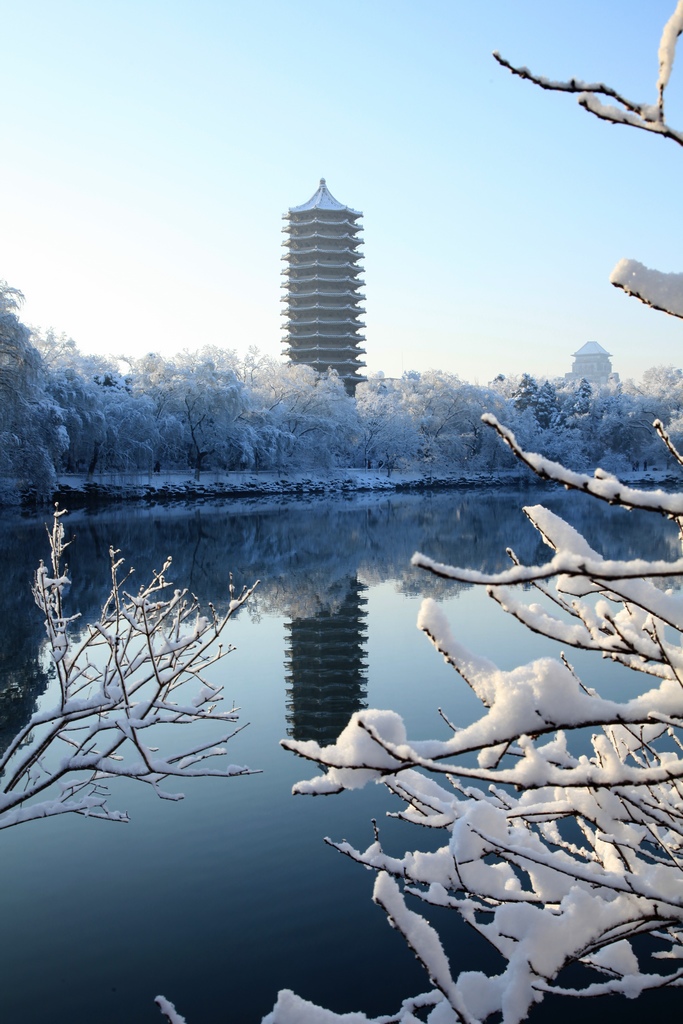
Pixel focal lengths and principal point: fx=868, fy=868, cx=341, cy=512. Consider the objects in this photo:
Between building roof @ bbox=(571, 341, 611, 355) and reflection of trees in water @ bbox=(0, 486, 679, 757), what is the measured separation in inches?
4540

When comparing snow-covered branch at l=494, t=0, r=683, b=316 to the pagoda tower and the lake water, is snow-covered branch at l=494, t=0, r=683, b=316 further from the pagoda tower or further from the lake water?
the pagoda tower

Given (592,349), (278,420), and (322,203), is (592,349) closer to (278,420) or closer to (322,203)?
(322,203)

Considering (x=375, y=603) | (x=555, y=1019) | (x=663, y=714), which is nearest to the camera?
(x=663, y=714)

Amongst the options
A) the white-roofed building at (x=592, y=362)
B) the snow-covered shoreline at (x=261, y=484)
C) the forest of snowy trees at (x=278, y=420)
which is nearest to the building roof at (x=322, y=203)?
the forest of snowy trees at (x=278, y=420)

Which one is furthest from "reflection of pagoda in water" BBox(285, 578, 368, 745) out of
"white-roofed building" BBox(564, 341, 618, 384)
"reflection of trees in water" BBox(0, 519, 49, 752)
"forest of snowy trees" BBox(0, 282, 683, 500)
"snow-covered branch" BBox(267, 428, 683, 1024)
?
"white-roofed building" BBox(564, 341, 618, 384)

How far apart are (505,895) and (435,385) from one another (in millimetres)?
43154

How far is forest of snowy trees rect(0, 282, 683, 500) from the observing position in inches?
1097

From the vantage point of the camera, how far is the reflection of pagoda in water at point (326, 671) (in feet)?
24.9

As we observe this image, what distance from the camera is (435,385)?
43719 mm

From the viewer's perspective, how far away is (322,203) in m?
54.8

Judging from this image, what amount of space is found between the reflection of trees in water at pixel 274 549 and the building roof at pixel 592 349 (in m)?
115

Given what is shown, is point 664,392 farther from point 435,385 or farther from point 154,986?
point 154,986

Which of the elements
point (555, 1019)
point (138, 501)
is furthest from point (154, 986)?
point (138, 501)

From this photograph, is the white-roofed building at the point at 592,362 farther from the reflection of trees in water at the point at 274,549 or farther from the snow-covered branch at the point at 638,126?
the snow-covered branch at the point at 638,126
